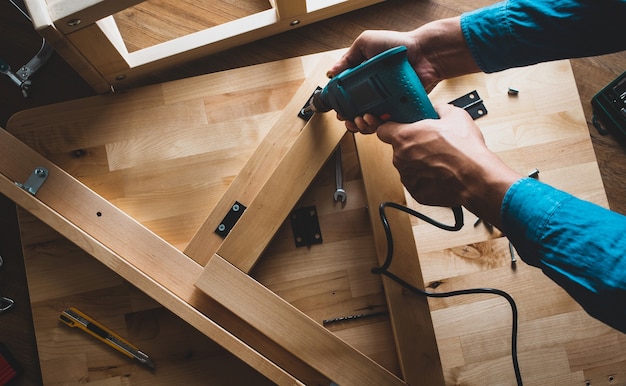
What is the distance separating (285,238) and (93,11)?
577mm

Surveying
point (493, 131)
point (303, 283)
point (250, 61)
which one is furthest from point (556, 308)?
point (250, 61)

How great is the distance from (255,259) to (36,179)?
0.48 m

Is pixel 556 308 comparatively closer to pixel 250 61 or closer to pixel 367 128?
pixel 367 128

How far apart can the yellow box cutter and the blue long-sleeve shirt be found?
2.57 ft

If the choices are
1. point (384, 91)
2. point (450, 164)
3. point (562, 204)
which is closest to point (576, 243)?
point (562, 204)

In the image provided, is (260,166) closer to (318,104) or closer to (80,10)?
(318,104)

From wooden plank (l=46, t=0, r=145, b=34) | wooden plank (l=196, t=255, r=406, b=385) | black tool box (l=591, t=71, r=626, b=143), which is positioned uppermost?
wooden plank (l=46, t=0, r=145, b=34)

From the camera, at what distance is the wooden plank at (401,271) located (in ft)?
3.47

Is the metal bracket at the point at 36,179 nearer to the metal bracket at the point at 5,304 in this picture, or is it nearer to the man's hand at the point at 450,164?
the metal bracket at the point at 5,304

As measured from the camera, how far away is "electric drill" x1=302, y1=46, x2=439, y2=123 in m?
0.90

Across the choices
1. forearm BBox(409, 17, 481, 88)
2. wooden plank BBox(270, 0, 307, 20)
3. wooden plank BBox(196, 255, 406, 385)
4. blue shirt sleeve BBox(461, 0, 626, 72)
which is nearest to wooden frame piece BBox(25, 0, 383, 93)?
wooden plank BBox(270, 0, 307, 20)

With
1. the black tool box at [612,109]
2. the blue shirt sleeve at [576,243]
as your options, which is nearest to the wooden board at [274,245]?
the black tool box at [612,109]

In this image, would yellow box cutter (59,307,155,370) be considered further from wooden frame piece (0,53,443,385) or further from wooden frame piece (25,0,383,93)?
wooden frame piece (25,0,383,93)

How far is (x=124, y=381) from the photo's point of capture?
114cm
